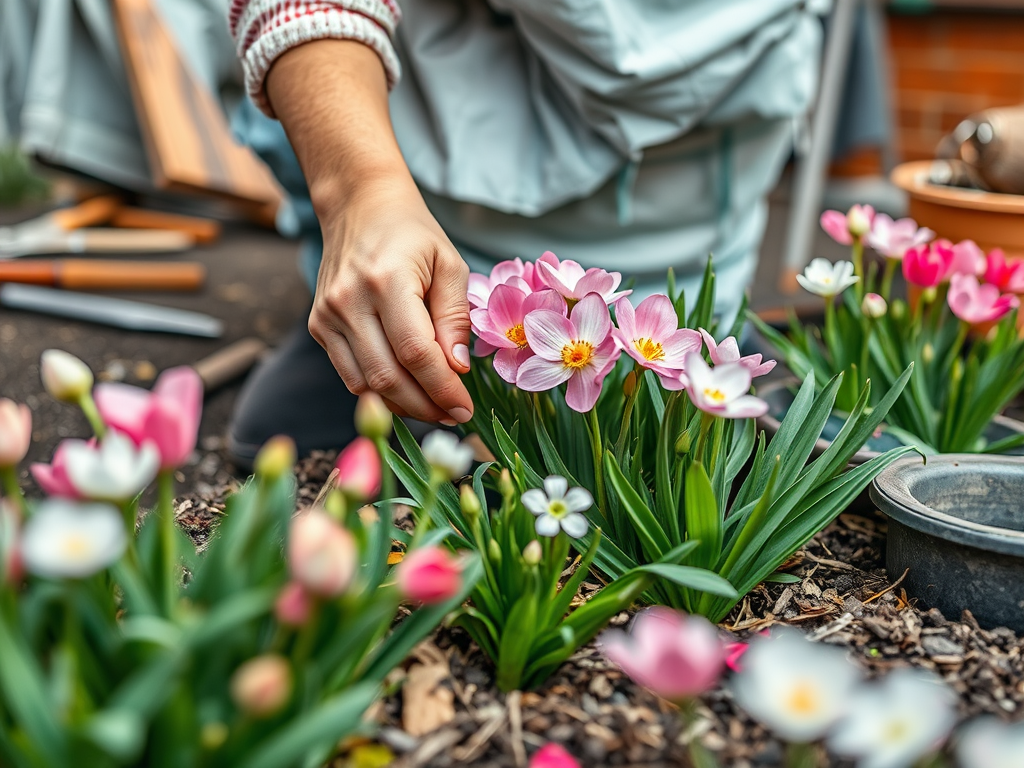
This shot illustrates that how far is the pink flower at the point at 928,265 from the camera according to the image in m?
0.99

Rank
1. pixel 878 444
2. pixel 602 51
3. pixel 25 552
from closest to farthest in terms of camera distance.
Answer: pixel 25 552
pixel 878 444
pixel 602 51

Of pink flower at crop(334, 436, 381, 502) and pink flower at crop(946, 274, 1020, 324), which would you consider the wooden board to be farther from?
pink flower at crop(334, 436, 381, 502)

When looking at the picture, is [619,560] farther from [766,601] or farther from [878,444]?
[878,444]

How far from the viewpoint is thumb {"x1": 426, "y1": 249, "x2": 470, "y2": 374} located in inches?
32.6

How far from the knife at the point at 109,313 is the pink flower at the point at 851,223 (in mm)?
1265

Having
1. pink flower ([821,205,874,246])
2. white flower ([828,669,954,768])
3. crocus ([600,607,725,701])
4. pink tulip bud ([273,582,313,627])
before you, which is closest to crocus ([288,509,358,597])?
pink tulip bud ([273,582,313,627])

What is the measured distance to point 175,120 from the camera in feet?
8.20

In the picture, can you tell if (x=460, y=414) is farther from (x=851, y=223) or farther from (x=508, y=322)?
(x=851, y=223)

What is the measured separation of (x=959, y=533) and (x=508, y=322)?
374 mm

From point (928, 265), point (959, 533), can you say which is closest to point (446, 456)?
point (959, 533)

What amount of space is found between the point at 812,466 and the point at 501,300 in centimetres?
28

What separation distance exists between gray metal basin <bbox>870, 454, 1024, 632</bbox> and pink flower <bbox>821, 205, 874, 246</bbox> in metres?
0.27

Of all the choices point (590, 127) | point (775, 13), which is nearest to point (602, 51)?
point (590, 127)

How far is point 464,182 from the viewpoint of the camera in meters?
1.32
